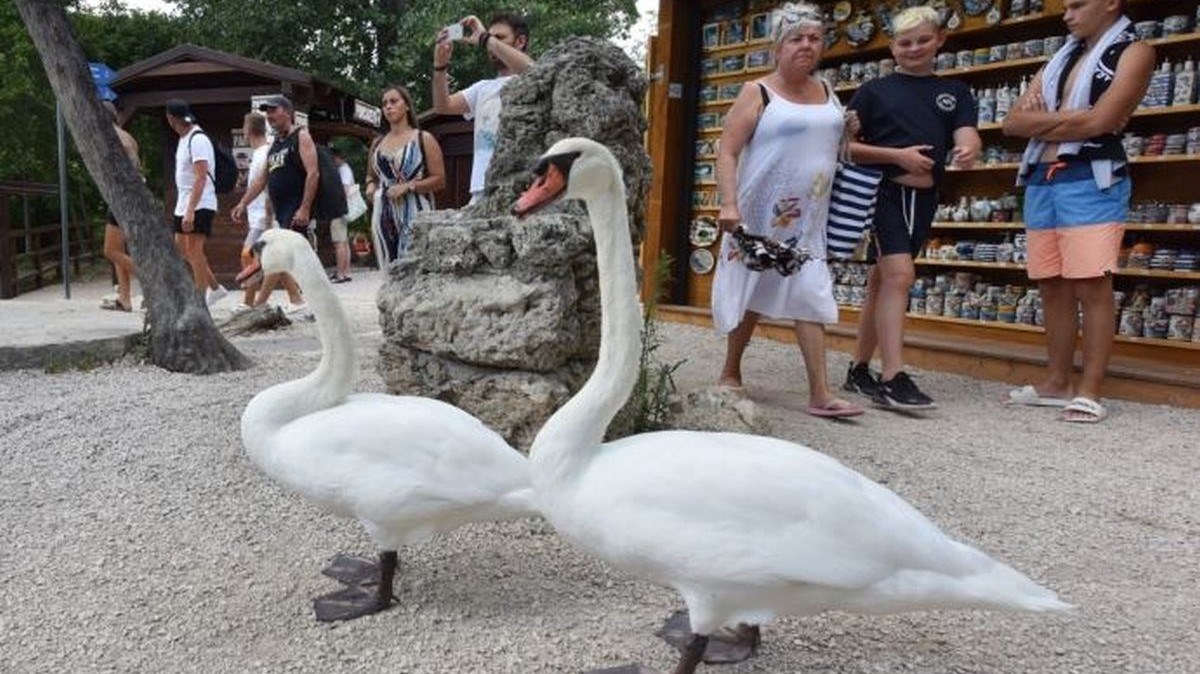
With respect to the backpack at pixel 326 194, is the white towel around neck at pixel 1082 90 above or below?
above

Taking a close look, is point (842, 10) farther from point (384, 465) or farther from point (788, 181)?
point (384, 465)

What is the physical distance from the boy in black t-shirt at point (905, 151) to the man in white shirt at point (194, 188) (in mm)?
5152

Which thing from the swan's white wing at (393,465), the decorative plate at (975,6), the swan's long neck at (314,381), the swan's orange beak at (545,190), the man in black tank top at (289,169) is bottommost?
the swan's white wing at (393,465)

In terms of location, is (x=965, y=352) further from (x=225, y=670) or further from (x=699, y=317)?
(x=225, y=670)

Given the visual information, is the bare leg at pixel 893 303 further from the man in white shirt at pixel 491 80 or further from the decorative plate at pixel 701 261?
the decorative plate at pixel 701 261

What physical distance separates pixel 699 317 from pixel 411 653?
5.72 metres

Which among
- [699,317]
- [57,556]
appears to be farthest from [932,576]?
[699,317]

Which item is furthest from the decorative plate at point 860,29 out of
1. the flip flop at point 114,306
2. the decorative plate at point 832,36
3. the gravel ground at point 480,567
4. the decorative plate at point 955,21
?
the flip flop at point 114,306

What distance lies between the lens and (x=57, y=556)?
2506 mm

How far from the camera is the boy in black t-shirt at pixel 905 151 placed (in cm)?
417

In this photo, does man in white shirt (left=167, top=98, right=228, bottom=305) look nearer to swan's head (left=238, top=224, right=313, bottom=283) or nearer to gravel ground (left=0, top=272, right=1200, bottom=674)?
gravel ground (left=0, top=272, right=1200, bottom=674)

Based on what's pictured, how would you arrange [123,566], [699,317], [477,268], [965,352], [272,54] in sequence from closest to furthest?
[123,566], [477,268], [965,352], [699,317], [272,54]

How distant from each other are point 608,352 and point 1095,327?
3.44m

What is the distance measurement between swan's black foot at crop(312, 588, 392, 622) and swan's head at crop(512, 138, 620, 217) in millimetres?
1091
